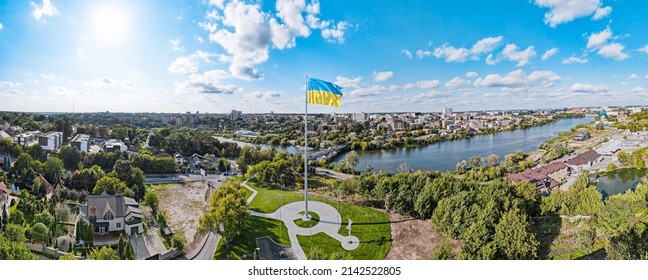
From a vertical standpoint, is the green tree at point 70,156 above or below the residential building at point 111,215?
above

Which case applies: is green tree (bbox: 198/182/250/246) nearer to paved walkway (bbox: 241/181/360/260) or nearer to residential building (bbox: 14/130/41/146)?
paved walkway (bbox: 241/181/360/260)

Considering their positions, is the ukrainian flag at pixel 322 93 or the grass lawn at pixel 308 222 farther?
the grass lawn at pixel 308 222

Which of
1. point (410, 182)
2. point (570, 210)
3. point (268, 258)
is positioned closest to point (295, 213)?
point (268, 258)

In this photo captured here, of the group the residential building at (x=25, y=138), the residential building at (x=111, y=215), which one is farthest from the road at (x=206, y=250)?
the residential building at (x=25, y=138)

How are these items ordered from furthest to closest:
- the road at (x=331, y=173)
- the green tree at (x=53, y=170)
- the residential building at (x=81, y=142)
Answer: the road at (x=331, y=173) → the residential building at (x=81, y=142) → the green tree at (x=53, y=170)

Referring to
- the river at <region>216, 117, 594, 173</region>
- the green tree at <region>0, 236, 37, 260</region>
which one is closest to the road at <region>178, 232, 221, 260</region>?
the green tree at <region>0, 236, 37, 260</region>

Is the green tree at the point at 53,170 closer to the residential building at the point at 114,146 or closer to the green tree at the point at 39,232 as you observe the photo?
the residential building at the point at 114,146

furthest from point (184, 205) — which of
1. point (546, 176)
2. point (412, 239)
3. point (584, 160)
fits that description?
point (584, 160)
